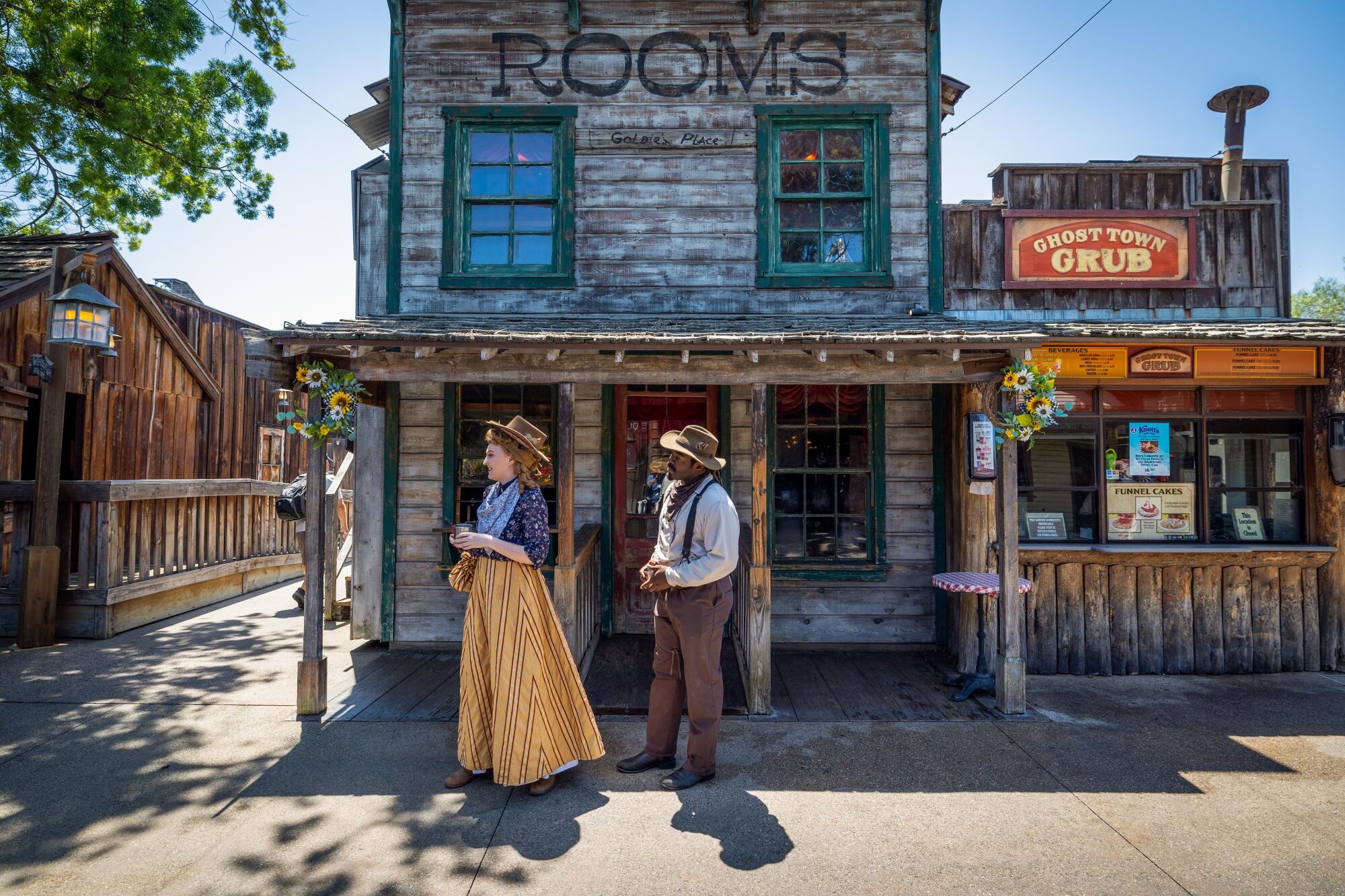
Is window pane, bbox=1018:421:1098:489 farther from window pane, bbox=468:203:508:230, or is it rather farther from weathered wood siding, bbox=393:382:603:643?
window pane, bbox=468:203:508:230

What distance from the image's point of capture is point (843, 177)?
6.93 metres

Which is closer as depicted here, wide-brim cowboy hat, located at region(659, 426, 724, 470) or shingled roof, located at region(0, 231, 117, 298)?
wide-brim cowboy hat, located at region(659, 426, 724, 470)

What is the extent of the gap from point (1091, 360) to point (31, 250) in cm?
1155

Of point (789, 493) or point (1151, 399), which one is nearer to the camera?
point (1151, 399)

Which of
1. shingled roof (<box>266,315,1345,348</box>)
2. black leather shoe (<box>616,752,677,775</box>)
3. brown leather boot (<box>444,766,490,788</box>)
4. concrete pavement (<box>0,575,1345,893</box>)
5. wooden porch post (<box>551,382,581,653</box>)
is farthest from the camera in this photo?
wooden porch post (<box>551,382,581,653</box>)

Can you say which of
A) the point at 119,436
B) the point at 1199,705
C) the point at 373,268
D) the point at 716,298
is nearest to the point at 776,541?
the point at 716,298

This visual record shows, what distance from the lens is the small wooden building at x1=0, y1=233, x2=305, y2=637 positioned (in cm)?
732

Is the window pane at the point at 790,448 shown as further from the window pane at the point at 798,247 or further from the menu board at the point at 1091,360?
the menu board at the point at 1091,360

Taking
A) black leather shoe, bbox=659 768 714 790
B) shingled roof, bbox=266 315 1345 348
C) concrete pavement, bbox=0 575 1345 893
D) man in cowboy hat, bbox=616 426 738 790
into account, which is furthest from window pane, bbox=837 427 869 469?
black leather shoe, bbox=659 768 714 790

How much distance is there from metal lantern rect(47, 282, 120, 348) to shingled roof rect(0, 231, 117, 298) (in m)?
1.21

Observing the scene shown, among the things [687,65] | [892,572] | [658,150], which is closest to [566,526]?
[892,572]

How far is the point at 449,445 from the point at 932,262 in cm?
491

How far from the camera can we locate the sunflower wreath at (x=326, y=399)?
5012 mm

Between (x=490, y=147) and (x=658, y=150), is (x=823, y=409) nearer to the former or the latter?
(x=658, y=150)
